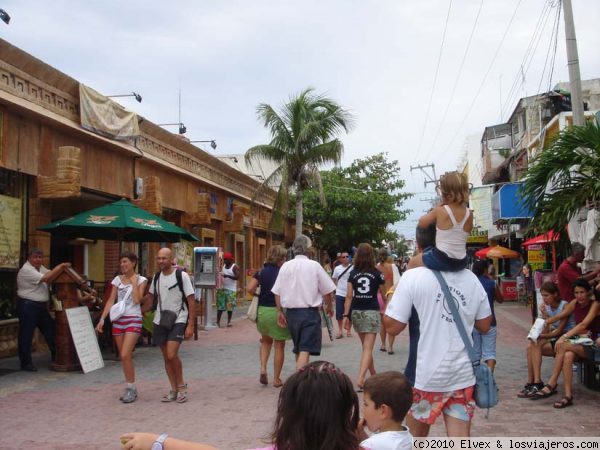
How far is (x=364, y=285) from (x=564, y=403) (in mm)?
2589

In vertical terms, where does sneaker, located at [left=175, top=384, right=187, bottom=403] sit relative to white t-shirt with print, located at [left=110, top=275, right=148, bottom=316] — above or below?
below

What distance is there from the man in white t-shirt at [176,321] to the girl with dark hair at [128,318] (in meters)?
0.25

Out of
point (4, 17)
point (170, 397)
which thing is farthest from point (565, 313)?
point (4, 17)

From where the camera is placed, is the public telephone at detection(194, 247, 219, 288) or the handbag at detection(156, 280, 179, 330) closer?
the handbag at detection(156, 280, 179, 330)

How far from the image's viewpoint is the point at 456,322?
3.78 metres

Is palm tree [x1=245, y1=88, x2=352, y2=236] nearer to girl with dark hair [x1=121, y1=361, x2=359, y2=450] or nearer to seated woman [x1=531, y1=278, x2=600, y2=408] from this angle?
seated woman [x1=531, y1=278, x2=600, y2=408]

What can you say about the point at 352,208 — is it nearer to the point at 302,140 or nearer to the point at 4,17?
the point at 302,140

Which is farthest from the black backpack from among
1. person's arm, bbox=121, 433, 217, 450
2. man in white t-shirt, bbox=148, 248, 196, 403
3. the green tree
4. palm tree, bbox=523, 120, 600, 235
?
the green tree

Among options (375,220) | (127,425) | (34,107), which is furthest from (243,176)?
(127,425)

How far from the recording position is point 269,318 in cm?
810

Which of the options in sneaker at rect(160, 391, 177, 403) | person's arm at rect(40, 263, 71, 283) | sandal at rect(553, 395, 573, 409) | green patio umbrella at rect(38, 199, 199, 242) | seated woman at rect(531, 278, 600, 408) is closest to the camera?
sandal at rect(553, 395, 573, 409)

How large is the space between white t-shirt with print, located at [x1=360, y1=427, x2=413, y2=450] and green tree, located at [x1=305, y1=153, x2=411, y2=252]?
3123 cm

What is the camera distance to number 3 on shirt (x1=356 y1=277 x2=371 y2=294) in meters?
8.12

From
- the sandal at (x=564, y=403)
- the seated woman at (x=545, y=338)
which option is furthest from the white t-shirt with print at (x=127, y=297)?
the sandal at (x=564, y=403)
